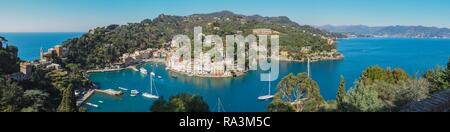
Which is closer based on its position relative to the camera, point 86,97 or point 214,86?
point 86,97

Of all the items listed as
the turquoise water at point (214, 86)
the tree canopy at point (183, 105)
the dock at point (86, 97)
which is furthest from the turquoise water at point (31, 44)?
the tree canopy at point (183, 105)

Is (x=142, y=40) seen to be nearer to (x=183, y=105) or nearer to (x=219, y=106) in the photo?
(x=219, y=106)

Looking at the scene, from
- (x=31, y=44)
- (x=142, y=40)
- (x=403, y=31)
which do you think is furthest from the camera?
(x=403, y=31)

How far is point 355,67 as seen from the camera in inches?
885

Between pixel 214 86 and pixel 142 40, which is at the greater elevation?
pixel 142 40

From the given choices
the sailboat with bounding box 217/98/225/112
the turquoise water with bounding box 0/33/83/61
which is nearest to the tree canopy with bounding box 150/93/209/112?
the sailboat with bounding box 217/98/225/112

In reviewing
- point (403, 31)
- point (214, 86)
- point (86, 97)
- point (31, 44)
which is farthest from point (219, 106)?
point (403, 31)

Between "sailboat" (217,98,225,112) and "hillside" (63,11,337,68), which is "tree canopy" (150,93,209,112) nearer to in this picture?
"sailboat" (217,98,225,112)

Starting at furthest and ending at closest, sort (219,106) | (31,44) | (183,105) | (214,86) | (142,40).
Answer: (31,44)
(142,40)
(214,86)
(219,106)
(183,105)

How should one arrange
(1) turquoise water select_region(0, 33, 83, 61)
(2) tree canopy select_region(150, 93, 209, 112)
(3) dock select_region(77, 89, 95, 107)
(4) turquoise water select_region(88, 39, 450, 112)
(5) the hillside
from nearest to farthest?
(2) tree canopy select_region(150, 93, 209, 112) < (3) dock select_region(77, 89, 95, 107) < (4) turquoise water select_region(88, 39, 450, 112) < (5) the hillside < (1) turquoise water select_region(0, 33, 83, 61)

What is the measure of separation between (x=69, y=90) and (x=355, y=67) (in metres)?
18.6

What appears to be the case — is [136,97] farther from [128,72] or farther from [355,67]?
[355,67]
